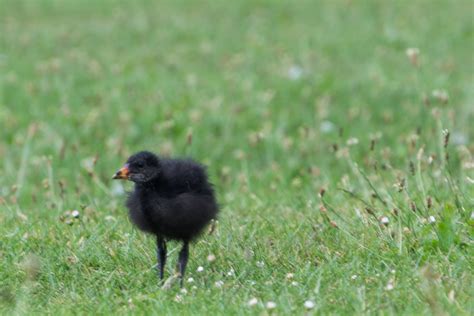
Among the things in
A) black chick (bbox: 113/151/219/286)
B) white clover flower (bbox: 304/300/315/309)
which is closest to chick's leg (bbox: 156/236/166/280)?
black chick (bbox: 113/151/219/286)

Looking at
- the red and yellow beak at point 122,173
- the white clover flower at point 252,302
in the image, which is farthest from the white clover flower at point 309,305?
the red and yellow beak at point 122,173

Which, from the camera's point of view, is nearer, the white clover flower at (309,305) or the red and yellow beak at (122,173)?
the white clover flower at (309,305)

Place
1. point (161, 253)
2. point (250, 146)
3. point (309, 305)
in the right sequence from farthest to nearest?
point (250, 146) → point (161, 253) → point (309, 305)

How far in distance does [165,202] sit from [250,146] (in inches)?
243

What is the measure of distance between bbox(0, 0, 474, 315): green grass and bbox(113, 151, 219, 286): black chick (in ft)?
1.08

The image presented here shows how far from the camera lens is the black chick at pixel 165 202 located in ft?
17.9

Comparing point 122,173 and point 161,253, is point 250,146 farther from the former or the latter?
point 122,173

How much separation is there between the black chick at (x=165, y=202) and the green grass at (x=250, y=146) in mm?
330

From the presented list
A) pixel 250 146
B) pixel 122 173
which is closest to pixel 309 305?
pixel 122 173

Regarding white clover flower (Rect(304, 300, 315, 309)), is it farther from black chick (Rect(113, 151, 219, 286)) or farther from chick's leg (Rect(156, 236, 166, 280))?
chick's leg (Rect(156, 236, 166, 280))

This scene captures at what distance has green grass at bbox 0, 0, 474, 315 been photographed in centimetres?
544

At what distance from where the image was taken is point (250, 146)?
1160 cm

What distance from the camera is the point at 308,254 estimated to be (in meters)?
6.01

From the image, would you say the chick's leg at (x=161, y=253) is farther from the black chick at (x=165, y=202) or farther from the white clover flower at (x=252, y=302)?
the white clover flower at (x=252, y=302)
